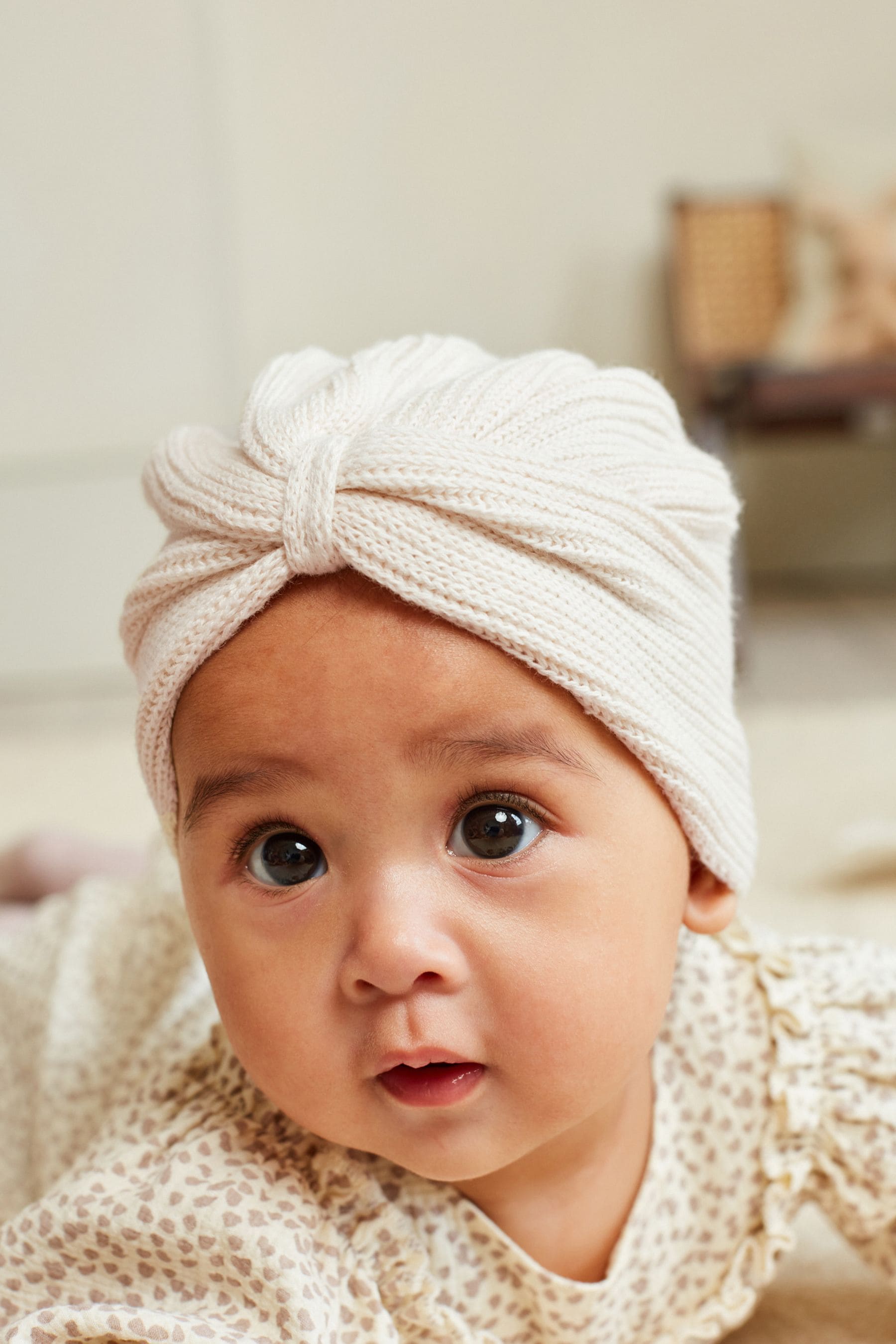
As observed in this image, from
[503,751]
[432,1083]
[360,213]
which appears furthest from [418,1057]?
[360,213]

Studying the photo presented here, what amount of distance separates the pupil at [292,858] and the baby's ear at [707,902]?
21 centimetres

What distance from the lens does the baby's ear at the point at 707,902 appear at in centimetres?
68

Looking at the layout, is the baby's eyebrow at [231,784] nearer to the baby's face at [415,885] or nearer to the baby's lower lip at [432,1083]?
the baby's face at [415,885]

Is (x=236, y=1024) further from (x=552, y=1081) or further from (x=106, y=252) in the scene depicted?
(x=106, y=252)

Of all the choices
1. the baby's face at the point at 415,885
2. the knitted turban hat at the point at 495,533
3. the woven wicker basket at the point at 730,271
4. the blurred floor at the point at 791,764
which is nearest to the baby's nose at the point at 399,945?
the baby's face at the point at 415,885

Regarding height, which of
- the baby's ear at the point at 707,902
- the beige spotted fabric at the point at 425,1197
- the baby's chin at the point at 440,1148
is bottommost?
the beige spotted fabric at the point at 425,1197

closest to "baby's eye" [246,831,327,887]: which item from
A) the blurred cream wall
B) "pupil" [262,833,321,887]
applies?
"pupil" [262,833,321,887]

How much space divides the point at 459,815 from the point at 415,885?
0.04m

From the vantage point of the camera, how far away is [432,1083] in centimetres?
56

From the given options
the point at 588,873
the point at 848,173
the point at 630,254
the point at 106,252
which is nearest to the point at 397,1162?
the point at 588,873

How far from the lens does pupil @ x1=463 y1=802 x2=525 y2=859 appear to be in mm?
564

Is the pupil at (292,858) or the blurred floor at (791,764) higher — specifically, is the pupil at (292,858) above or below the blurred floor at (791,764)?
above

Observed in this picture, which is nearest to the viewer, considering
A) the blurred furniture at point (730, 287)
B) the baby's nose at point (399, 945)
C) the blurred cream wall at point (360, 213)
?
the baby's nose at point (399, 945)

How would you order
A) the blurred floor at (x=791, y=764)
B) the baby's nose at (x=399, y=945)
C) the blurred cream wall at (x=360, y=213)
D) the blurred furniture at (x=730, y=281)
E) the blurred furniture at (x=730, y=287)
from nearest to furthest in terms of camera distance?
the baby's nose at (x=399, y=945) < the blurred floor at (x=791, y=764) < the blurred cream wall at (x=360, y=213) < the blurred furniture at (x=730, y=287) < the blurred furniture at (x=730, y=281)
